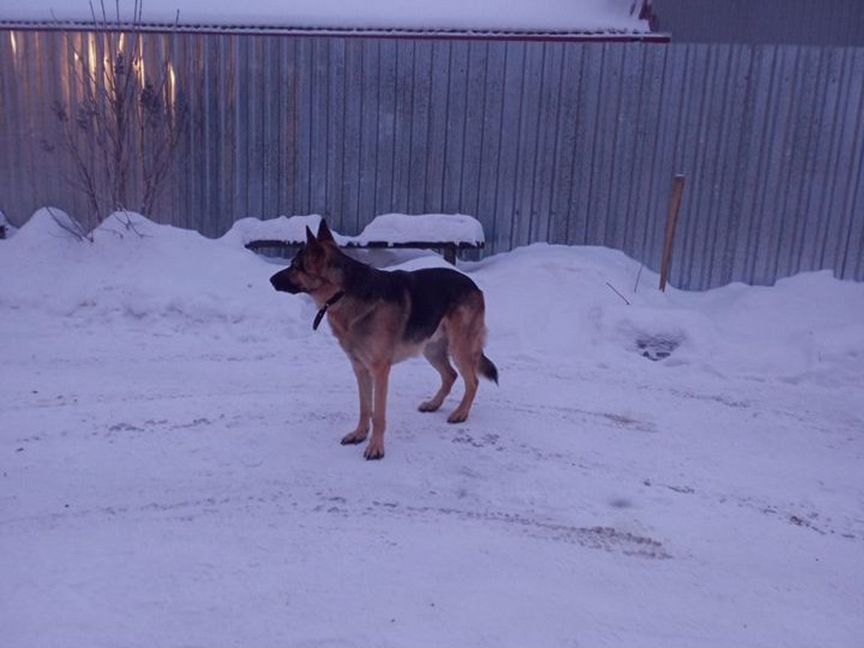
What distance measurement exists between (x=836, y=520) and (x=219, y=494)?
3.31m

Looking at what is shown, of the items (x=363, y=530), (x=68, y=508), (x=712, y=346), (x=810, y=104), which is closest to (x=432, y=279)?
(x=363, y=530)

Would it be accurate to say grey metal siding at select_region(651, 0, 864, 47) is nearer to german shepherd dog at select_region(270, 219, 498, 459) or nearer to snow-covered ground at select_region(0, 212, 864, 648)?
snow-covered ground at select_region(0, 212, 864, 648)

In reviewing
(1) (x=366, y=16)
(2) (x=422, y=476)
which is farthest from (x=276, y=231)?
(2) (x=422, y=476)

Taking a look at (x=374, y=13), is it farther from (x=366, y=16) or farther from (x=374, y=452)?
(x=374, y=452)

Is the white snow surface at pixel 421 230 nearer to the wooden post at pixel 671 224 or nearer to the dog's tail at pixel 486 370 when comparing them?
the wooden post at pixel 671 224

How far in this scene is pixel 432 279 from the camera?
16.4 feet

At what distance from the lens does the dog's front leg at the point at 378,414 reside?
4.45 metres

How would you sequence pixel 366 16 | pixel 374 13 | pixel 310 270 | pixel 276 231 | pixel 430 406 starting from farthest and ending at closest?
1. pixel 374 13
2. pixel 366 16
3. pixel 276 231
4. pixel 430 406
5. pixel 310 270

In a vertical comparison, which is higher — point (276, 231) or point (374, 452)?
point (276, 231)

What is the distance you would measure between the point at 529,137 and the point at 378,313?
16.0ft

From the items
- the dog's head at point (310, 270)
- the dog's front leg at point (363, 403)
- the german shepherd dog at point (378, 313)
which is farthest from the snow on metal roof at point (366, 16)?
the dog's front leg at point (363, 403)

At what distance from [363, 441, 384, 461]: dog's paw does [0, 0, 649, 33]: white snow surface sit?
6.06m

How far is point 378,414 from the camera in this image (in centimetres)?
448

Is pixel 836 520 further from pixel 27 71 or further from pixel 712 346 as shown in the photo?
pixel 27 71
